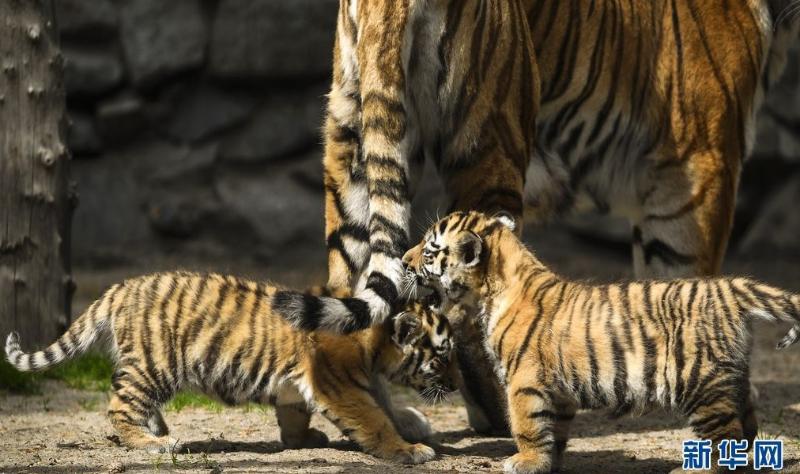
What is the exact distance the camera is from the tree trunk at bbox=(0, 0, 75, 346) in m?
5.66

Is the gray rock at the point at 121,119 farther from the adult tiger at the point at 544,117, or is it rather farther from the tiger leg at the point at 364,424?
the tiger leg at the point at 364,424

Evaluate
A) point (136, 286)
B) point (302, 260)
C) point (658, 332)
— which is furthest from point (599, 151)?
point (302, 260)

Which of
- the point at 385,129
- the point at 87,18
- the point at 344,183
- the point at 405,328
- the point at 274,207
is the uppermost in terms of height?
the point at 87,18

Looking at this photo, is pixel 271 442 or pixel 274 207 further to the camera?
pixel 274 207

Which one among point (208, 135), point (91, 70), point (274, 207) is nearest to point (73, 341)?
point (274, 207)

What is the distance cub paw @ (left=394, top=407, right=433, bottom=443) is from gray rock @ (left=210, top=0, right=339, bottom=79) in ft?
16.6

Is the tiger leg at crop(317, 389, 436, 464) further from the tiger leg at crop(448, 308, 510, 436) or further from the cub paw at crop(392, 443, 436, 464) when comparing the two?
the tiger leg at crop(448, 308, 510, 436)

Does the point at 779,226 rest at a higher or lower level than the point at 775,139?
lower

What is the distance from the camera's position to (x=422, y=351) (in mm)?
4422

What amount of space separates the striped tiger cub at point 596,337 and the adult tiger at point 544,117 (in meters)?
0.24

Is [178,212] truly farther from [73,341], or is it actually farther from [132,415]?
[132,415]

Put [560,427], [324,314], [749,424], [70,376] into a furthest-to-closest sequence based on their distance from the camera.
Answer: [70,376], [749,424], [560,427], [324,314]

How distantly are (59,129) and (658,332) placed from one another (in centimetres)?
319

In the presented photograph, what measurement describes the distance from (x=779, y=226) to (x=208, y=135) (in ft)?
14.5
